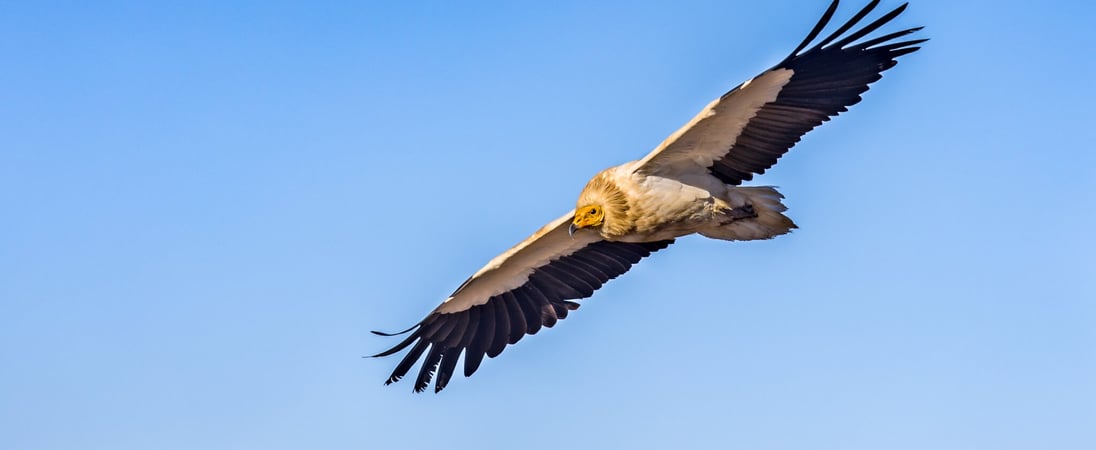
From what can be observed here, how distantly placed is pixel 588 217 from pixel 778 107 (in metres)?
1.90

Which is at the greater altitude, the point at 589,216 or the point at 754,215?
the point at 589,216

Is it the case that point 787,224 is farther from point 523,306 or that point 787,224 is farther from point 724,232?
point 523,306

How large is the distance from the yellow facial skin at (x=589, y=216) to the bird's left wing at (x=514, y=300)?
1402 millimetres

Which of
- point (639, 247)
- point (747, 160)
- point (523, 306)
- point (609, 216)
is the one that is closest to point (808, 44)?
point (747, 160)

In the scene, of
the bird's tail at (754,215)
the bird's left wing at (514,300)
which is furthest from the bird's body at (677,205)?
the bird's left wing at (514,300)

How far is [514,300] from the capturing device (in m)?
14.5

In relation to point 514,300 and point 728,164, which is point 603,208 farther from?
point 514,300

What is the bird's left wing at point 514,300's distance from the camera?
14289mm

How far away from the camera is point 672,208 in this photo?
1255 cm

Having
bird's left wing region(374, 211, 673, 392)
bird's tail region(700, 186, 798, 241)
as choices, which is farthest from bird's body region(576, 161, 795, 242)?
bird's left wing region(374, 211, 673, 392)

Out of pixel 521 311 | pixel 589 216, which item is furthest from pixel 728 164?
pixel 521 311

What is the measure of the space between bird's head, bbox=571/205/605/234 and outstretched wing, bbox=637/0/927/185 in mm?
524

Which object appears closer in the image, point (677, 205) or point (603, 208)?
point (677, 205)

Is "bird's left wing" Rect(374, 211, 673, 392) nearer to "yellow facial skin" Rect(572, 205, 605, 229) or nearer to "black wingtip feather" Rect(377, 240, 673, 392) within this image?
"black wingtip feather" Rect(377, 240, 673, 392)
